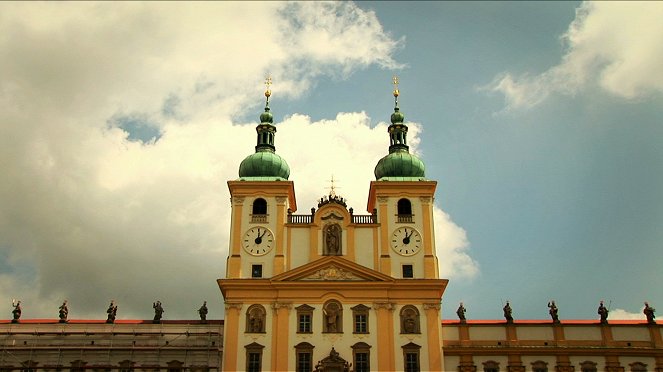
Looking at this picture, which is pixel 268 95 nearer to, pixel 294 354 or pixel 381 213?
pixel 381 213

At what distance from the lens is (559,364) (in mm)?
52844

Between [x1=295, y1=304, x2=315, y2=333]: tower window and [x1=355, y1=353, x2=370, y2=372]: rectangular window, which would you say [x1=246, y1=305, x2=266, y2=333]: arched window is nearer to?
[x1=295, y1=304, x2=315, y2=333]: tower window

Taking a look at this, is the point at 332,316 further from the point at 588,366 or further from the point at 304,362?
the point at 588,366

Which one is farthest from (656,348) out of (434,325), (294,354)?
(294,354)

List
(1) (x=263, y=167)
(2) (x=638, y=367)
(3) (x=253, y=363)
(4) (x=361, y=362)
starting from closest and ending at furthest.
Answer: (3) (x=253, y=363), (4) (x=361, y=362), (2) (x=638, y=367), (1) (x=263, y=167)

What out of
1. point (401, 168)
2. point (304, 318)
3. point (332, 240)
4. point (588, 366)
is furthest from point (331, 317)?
point (588, 366)

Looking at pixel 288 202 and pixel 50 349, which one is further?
pixel 288 202

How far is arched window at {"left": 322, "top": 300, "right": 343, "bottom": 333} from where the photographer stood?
51.3 metres

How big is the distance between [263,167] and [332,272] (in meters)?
9.85

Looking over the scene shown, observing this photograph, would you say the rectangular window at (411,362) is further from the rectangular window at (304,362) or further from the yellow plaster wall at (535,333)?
the yellow plaster wall at (535,333)

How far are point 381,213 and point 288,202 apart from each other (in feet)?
22.9

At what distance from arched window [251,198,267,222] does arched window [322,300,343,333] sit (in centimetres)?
781

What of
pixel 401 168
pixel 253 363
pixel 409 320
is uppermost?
pixel 401 168

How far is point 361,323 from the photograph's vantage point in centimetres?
5159
